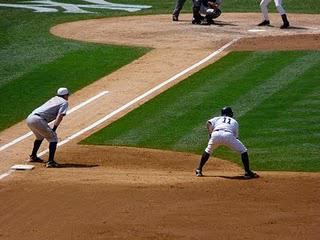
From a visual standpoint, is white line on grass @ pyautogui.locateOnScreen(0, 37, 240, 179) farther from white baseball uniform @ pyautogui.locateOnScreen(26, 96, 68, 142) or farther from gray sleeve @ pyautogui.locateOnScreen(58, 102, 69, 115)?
gray sleeve @ pyautogui.locateOnScreen(58, 102, 69, 115)

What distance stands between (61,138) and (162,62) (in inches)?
314

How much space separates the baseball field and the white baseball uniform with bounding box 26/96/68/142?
27.6 inches

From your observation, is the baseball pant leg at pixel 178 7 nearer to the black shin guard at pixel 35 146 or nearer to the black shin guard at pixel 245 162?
the black shin guard at pixel 35 146

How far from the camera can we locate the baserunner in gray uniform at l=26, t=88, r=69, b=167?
878 inches

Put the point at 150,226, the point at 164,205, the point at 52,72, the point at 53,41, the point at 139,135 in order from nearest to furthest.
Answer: the point at 150,226 → the point at 164,205 → the point at 139,135 → the point at 52,72 → the point at 53,41

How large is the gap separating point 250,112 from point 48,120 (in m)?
5.98

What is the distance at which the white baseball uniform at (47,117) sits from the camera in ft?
73.3

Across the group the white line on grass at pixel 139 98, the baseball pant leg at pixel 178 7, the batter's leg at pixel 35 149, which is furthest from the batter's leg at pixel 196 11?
the batter's leg at pixel 35 149

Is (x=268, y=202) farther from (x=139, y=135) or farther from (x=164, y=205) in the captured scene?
(x=139, y=135)

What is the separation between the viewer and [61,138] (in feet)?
81.5

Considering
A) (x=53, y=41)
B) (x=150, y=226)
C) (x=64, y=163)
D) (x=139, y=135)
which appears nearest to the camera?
(x=150, y=226)

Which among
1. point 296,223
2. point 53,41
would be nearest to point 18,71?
point 53,41

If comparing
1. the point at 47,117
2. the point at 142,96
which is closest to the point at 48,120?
the point at 47,117

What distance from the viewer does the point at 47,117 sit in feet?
73.9
